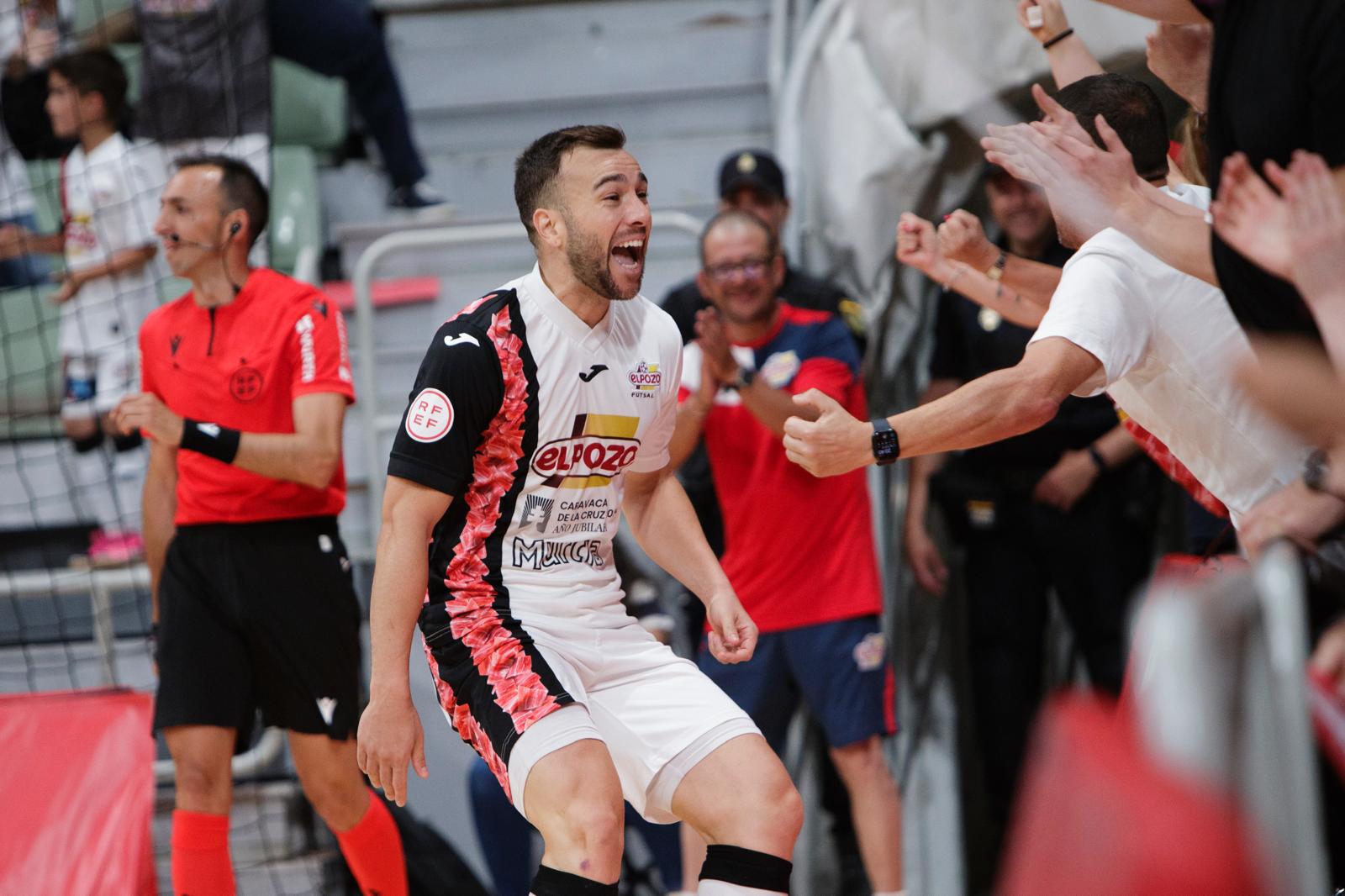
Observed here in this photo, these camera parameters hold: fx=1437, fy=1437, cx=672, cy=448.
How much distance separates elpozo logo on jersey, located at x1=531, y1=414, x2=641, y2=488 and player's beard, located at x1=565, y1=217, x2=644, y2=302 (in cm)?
Result: 28

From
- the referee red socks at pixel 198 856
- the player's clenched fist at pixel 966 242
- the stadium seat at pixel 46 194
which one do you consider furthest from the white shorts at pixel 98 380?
the player's clenched fist at pixel 966 242

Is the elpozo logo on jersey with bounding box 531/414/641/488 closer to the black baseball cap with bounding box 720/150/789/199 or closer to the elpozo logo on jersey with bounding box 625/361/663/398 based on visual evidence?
the elpozo logo on jersey with bounding box 625/361/663/398

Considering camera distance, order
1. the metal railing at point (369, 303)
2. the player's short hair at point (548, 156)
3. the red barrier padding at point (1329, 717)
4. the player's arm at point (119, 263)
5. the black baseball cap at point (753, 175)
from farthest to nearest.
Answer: the player's arm at point (119, 263) < the metal railing at point (369, 303) < the black baseball cap at point (753, 175) < the player's short hair at point (548, 156) < the red barrier padding at point (1329, 717)

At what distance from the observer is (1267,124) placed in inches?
92.7

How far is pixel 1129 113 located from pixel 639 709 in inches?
66.4

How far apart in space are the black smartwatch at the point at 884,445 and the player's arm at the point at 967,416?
0.01 meters

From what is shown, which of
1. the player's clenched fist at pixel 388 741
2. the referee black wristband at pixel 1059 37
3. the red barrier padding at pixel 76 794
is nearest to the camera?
the player's clenched fist at pixel 388 741

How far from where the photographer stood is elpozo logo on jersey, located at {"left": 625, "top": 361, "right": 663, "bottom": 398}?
3.27 m

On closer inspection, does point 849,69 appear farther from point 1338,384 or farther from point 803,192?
point 1338,384

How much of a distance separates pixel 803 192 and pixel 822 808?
2.49 metres

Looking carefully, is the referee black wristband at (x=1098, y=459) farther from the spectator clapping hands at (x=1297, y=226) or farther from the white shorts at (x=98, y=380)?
the white shorts at (x=98, y=380)

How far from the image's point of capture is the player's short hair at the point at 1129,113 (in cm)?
312

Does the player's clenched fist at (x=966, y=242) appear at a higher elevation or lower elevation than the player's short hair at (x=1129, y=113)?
lower

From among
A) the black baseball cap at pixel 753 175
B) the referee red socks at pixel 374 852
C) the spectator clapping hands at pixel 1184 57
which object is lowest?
the referee red socks at pixel 374 852
